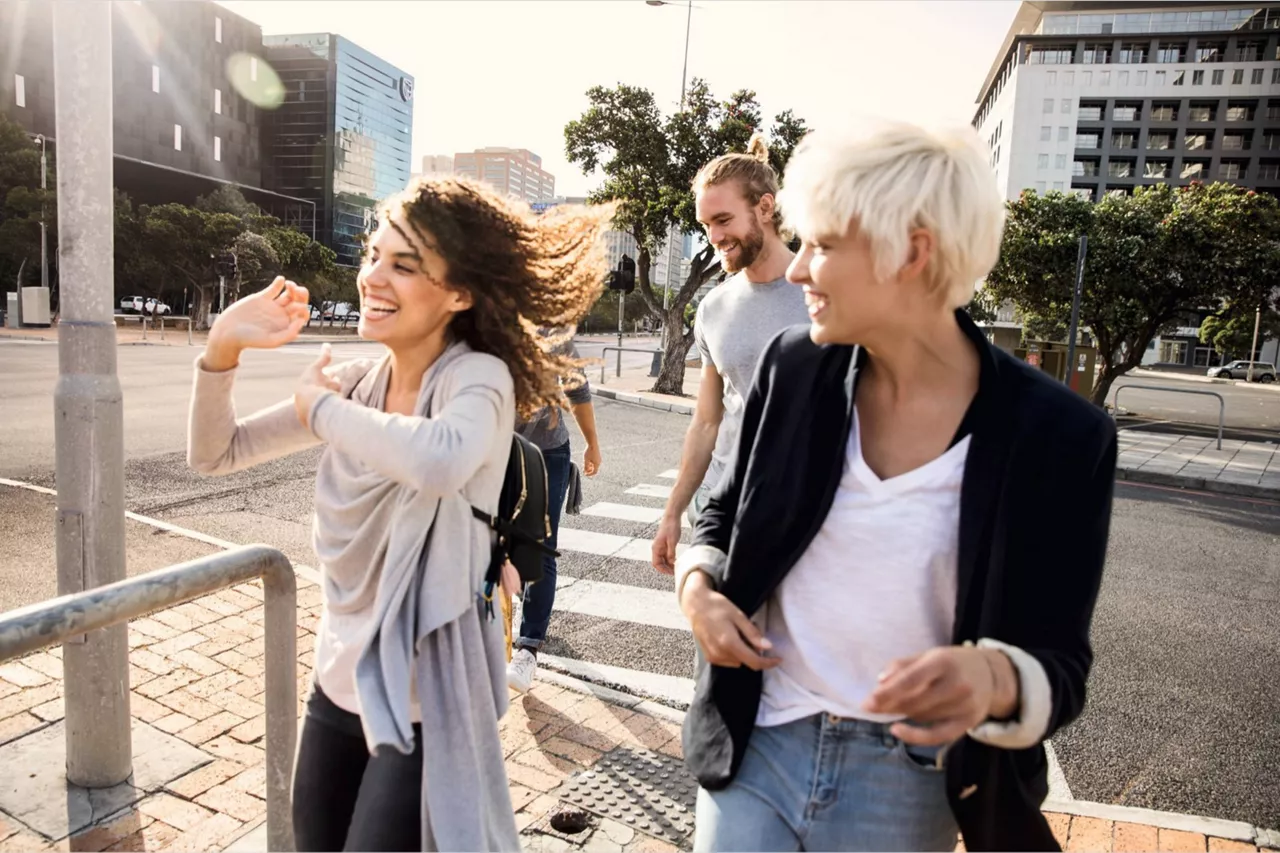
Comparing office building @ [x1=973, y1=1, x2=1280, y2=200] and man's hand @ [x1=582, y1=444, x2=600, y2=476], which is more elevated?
office building @ [x1=973, y1=1, x2=1280, y2=200]

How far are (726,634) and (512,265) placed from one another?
1.01 metres

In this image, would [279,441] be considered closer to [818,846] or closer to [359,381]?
[359,381]

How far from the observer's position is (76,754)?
10.0 ft

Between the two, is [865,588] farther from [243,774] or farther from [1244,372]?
[1244,372]

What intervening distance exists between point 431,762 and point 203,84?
85613mm

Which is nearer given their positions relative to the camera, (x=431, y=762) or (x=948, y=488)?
(x=948, y=488)

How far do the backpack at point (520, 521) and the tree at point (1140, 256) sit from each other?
2068 centimetres

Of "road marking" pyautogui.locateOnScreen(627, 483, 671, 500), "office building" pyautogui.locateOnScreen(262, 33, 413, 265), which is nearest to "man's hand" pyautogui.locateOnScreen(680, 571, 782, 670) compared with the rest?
"road marking" pyautogui.locateOnScreen(627, 483, 671, 500)

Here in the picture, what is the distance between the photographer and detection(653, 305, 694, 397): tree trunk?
2119 centimetres

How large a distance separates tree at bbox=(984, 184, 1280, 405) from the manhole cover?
777 inches

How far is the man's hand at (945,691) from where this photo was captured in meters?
1.27

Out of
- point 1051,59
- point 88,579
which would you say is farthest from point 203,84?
point 88,579

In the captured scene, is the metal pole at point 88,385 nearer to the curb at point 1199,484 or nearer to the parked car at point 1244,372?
the curb at point 1199,484

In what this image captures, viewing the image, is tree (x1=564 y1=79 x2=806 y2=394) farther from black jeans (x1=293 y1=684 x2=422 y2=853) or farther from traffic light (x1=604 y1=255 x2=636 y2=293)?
black jeans (x1=293 y1=684 x2=422 y2=853)
